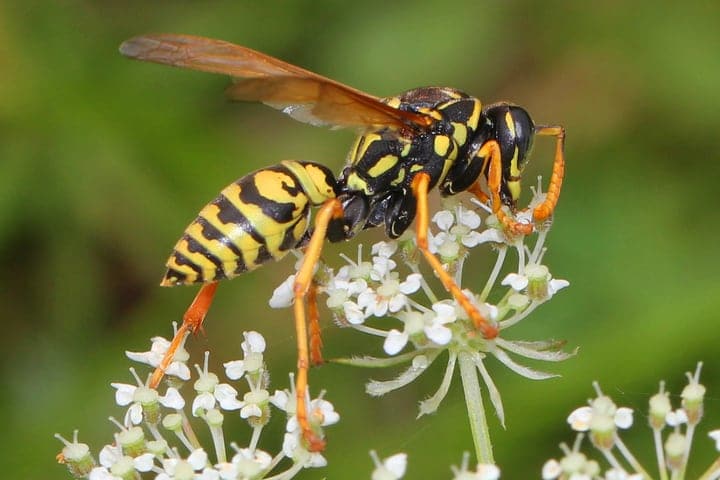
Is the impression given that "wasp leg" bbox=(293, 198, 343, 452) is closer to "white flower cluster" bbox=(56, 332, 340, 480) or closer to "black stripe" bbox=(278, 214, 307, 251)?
"white flower cluster" bbox=(56, 332, 340, 480)

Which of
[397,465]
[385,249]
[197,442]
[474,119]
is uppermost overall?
[474,119]

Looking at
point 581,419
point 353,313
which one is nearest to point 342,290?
point 353,313

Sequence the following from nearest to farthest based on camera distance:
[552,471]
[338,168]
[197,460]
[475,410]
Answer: [552,471], [197,460], [475,410], [338,168]

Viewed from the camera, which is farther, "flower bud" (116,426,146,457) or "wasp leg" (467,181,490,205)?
"wasp leg" (467,181,490,205)

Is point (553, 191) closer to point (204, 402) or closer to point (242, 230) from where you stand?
point (242, 230)

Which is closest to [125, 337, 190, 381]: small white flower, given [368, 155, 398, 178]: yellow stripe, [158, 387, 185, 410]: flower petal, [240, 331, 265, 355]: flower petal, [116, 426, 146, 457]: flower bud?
[158, 387, 185, 410]: flower petal
